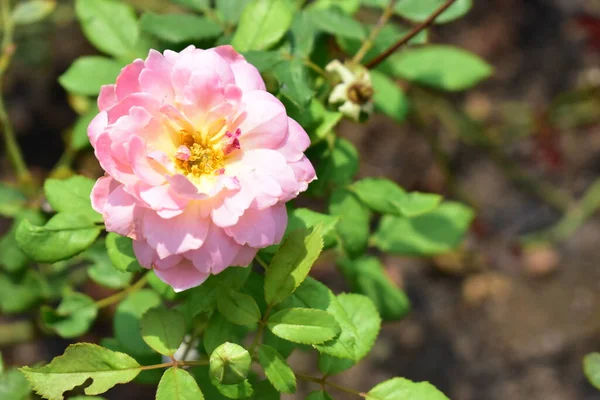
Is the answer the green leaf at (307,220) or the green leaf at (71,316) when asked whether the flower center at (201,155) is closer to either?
the green leaf at (307,220)

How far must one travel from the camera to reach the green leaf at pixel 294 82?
1.11 metres

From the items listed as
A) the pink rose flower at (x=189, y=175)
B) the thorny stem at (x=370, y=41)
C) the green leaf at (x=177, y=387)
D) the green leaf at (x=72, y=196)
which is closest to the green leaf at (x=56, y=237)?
the green leaf at (x=72, y=196)

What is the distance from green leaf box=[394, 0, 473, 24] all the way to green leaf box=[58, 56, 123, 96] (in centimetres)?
66

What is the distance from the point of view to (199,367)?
1.22m

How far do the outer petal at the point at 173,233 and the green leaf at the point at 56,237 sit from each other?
23 cm

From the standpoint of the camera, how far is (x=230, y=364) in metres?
0.92

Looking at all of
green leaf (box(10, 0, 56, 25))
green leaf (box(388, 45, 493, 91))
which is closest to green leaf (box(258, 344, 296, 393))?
green leaf (box(388, 45, 493, 91))

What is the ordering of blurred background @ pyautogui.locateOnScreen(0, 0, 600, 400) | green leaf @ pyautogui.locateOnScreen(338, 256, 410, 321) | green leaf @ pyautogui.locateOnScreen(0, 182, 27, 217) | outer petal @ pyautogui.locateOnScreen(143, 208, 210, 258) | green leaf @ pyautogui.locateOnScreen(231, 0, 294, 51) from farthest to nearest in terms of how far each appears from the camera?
blurred background @ pyautogui.locateOnScreen(0, 0, 600, 400)
green leaf @ pyautogui.locateOnScreen(338, 256, 410, 321)
green leaf @ pyautogui.locateOnScreen(0, 182, 27, 217)
green leaf @ pyautogui.locateOnScreen(231, 0, 294, 51)
outer petal @ pyautogui.locateOnScreen(143, 208, 210, 258)

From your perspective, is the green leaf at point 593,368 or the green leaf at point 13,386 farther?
the green leaf at point 13,386

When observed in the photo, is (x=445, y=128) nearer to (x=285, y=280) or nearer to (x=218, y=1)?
(x=218, y=1)

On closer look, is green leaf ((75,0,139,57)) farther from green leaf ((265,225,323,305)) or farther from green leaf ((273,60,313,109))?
green leaf ((265,225,323,305))

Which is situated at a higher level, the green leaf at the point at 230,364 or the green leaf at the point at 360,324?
the green leaf at the point at 230,364

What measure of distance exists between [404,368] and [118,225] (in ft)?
6.46

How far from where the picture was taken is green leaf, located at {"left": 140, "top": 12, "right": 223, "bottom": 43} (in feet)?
4.10
